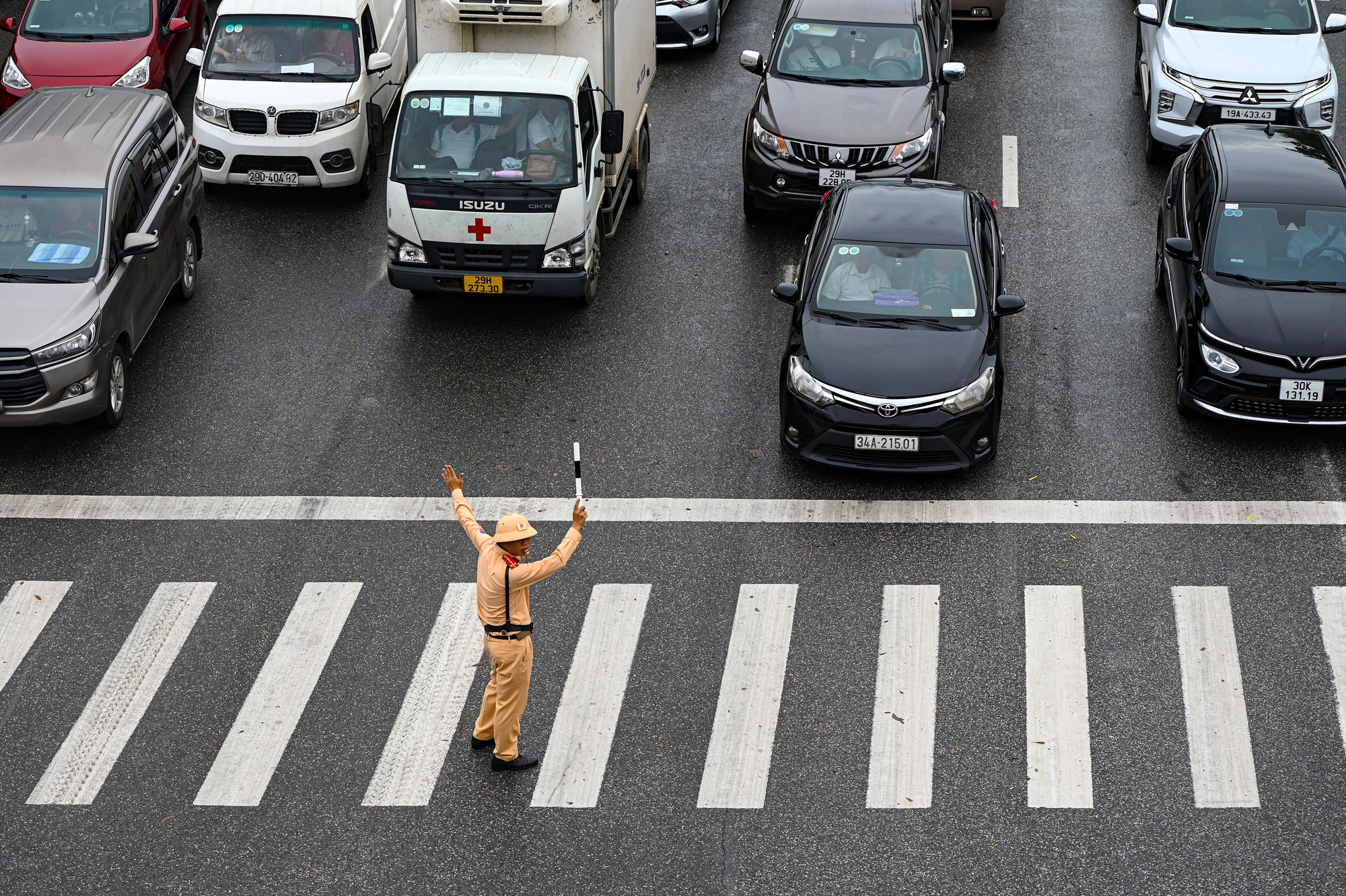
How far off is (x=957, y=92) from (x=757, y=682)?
12638 mm

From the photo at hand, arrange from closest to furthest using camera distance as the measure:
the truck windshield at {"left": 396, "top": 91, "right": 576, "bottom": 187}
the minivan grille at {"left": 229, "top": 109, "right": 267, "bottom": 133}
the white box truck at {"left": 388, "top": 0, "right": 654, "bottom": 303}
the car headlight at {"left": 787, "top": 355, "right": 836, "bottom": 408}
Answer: the car headlight at {"left": 787, "top": 355, "right": 836, "bottom": 408}, the white box truck at {"left": 388, "top": 0, "right": 654, "bottom": 303}, the truck windshield at {"left": 396, "top": 91, "right": 576, "bottom": 187}, the minivan grille at {"left": 229, "top": 109, "right": 267, "bottom": 133}

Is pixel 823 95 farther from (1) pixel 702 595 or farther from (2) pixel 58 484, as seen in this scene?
(2) pixel 58 484

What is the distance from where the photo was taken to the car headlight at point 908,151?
15.9 metres

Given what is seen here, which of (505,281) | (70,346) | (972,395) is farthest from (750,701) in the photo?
(70,346)

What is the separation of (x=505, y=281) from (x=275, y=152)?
4233 millimetres

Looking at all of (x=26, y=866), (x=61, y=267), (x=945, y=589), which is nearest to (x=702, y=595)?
(x=945, y=589)

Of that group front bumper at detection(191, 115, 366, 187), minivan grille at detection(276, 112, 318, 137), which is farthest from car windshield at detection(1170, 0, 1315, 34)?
minivan grille at detection(276, 112, 318, 137)

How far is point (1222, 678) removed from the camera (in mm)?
10273

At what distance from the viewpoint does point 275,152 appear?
16.9 metres

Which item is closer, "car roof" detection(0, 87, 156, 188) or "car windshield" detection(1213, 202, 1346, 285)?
"car windshield" detection(1213, 202, 1346, 285)

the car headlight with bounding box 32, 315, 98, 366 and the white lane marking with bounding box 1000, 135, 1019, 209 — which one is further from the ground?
the car headlight with bounding box 32, 315, 98, 366

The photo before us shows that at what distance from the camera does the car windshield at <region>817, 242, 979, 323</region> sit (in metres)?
12.8

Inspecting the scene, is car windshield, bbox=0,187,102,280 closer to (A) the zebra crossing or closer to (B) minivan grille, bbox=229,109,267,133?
(A) the zebra crossing

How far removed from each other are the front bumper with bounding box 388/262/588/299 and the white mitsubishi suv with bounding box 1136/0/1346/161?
787 centimetres
